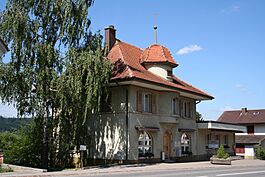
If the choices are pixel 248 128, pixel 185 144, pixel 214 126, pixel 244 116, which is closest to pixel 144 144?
pixel 185 144

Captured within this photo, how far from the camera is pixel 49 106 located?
25.4 meters

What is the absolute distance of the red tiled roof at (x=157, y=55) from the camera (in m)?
32.7

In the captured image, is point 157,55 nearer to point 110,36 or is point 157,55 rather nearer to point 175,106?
point 110,36

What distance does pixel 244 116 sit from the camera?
6531 cm

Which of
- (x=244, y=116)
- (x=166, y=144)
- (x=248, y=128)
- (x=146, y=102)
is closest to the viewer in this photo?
(x=146, y=102)

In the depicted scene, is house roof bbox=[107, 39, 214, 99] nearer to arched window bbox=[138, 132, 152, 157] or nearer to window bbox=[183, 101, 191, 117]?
window bbox=[183, 101, 191, 117]

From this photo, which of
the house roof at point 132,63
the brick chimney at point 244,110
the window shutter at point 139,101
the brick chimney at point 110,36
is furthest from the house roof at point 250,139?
the brick chimney at point 110,36

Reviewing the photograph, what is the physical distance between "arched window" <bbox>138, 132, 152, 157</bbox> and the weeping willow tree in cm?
579

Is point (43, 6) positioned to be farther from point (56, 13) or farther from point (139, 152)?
point (139, 152)

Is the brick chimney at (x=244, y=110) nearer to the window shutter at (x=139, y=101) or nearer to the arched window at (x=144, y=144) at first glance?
the arched window at (x=144, y=144)

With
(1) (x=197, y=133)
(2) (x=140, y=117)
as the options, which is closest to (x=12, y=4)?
(2) (x=140, y=117)

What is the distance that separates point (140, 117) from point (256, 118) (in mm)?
37996

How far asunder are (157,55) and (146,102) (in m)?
4.56

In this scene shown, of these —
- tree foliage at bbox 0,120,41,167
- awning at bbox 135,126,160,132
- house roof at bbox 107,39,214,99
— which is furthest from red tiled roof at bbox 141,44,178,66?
tree foliage at bbox 0,120,41,167
